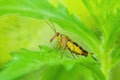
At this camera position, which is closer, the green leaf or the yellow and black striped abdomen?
the green leaf

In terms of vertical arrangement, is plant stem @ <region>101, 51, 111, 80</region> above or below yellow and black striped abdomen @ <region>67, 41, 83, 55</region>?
below

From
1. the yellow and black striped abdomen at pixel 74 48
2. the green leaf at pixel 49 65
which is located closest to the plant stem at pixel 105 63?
the green leaf at pixel 49 65

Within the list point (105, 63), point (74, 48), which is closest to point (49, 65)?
point (105, 63)

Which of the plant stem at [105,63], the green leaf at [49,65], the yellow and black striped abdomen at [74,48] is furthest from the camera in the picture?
the yellow and black striped abdomen at [74,48]

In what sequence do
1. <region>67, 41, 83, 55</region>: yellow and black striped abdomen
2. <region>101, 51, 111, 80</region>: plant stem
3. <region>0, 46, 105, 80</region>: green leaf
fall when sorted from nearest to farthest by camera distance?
<region>0, 46, 105, 80</region>: green leaf < <region>101, 51, 111, 80</region>: plant stem < <region>67, 41, 83, 55</region>: yellow and black striped abdomen

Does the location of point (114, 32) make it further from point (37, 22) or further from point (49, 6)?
point (37, 22)

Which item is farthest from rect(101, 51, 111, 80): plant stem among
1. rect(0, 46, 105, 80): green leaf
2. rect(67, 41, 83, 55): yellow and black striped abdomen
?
rect(67, 41, 83, 55): yellow and black striped abdomen

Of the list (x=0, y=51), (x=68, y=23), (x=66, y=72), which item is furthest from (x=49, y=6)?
(x=0, y=51)

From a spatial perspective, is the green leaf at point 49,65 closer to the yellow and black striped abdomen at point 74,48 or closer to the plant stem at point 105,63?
the plant stem at point 105,63

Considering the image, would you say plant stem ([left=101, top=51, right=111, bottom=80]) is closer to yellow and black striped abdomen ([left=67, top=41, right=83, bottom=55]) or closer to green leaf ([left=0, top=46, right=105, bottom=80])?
green leaf ([left=0, top=46, right=105, bottom=80])

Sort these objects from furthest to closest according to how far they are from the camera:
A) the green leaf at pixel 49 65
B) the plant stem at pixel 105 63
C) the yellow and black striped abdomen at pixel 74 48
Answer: the yellow and black striped abdomen at pixel 74 48 → the plant stem at pixel 105 63 → the green leaf at pixel 49 65

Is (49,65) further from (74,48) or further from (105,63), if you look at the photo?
(74,48)
